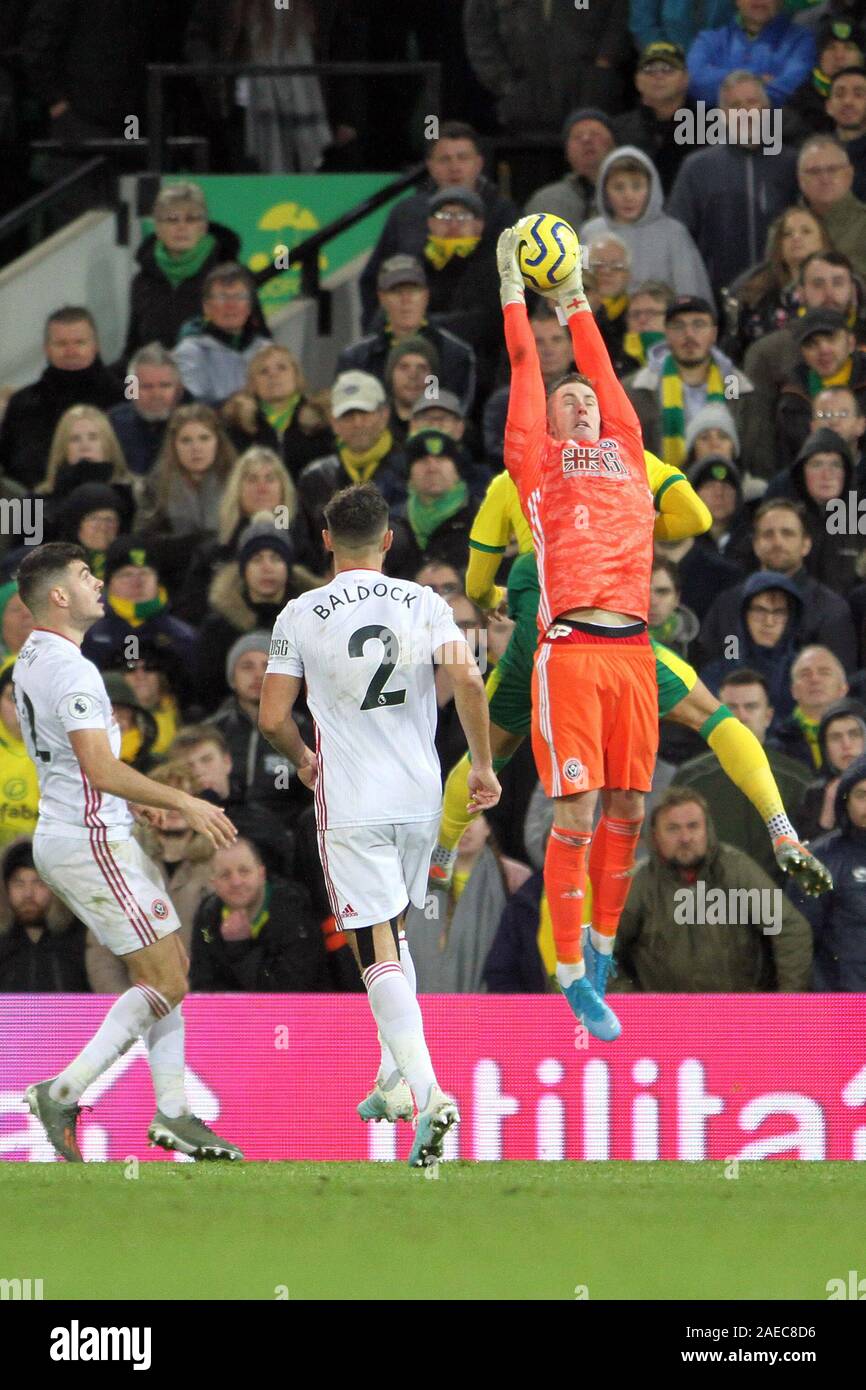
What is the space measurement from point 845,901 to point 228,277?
507cm

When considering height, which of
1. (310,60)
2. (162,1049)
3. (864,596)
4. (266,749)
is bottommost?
(162,1049)

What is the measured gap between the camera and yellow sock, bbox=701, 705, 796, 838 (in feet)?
29.8

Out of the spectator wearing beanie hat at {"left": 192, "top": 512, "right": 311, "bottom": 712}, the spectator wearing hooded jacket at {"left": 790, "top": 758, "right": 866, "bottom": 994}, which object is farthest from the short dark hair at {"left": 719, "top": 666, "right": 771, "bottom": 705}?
the spectator wearing beanie hat at {"left": 192, "top": 512, "right": 311, "bottom": 712}

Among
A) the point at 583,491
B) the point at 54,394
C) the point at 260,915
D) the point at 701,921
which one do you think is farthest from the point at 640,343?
the point at 583,491

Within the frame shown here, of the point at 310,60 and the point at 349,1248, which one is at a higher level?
the point at 310,60

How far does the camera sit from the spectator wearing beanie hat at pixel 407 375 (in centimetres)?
1246

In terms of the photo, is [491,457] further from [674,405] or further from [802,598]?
[802,598]

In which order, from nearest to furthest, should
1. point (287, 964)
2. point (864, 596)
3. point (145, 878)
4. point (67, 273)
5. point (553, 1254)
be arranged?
point (553, 1254), point (145, 878), point (287, 964), point (864, 596), point (67, 273)

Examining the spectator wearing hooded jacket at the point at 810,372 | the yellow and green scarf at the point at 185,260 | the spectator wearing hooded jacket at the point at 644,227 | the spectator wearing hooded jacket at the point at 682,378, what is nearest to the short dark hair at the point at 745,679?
the spectator wearing hooded jacket at the point at 682,378

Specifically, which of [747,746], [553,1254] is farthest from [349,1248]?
[747,746]

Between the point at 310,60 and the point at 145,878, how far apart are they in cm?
777

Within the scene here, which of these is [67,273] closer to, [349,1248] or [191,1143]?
[191,1143]

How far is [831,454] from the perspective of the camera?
1165 cm

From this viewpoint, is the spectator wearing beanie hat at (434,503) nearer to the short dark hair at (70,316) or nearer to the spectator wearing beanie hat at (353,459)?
the spectator wearing beanie hat at (353,459)
